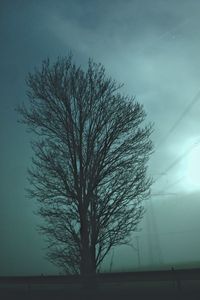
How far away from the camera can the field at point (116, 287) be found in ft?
37.6

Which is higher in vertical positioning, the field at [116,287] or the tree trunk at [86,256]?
the tree trunk at [86,256]

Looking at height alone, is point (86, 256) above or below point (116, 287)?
above

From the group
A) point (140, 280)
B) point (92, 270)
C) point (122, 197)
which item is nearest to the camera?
point (140, 280)

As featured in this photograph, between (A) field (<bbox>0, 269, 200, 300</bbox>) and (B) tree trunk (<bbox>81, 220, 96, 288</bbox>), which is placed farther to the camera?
(B) tree trunk (<bbox>81, 220, 96, 288</bbox>)

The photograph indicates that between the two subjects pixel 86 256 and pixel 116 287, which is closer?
pixel 116 287

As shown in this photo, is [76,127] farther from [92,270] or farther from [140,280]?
[140,280]

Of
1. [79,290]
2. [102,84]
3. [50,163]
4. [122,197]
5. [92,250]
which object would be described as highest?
[102,84]

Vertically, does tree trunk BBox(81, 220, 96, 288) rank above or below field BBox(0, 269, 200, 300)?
above

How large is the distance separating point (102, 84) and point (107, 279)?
8526mm

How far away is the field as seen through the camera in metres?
11.4

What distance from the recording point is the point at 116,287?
40.8ft

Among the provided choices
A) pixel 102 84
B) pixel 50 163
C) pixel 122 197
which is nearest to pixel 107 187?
pixel 122 197

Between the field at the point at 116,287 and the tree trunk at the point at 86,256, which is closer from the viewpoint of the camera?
the field at the point at 116,287

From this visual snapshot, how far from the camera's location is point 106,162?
17.5 metres
